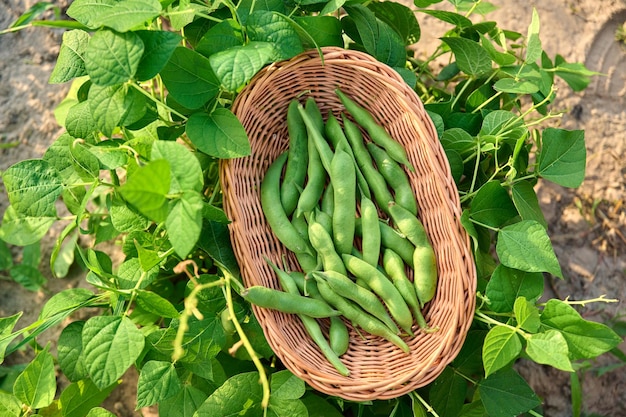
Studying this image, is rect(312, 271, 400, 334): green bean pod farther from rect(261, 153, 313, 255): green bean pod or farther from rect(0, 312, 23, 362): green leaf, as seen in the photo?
rect(0, 312, 23, 362): green leaf

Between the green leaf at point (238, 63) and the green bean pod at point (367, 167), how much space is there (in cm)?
35

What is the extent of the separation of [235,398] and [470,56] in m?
0.96

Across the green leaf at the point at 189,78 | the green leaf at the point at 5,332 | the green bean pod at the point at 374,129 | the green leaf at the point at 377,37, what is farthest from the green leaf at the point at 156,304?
the green leaf at the point at 377,37

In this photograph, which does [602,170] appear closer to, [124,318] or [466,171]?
[466,171]

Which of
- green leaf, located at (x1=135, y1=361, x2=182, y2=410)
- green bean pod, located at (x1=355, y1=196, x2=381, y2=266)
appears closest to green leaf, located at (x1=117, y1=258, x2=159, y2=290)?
green leaf, located at (x1=135, y1=361, x2=182, y2=410)

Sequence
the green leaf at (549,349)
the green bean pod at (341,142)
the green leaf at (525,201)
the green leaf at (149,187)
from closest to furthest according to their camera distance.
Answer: the green leaf at (149,187)
the green leaf at (549,349)
the green leaf at (525,201)
the green bean pod at (341,142)

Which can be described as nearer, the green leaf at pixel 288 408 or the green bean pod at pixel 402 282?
the green leaf at pixel 288 408

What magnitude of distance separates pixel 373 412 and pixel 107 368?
648mm

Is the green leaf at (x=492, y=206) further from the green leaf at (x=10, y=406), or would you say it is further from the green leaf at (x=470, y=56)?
the green leaf at (x=10, y=406)

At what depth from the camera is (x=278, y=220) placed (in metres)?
1.37

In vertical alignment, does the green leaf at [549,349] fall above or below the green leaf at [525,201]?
below

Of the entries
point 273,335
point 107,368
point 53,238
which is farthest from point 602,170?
point 53,238

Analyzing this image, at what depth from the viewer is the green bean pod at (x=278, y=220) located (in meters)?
1.37

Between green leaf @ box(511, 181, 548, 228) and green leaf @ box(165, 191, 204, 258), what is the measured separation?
0.71m
